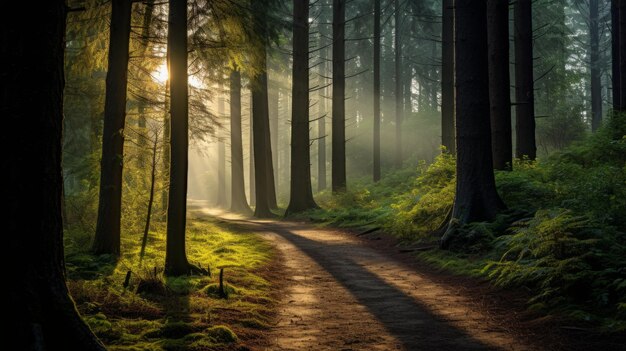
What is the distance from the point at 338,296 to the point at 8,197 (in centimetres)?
493

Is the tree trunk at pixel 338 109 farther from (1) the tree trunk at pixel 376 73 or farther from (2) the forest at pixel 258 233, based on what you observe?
(2) the forest at pixel 258 233

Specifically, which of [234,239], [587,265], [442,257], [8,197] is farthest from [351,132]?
[8,197]

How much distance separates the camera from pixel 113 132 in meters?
9.33

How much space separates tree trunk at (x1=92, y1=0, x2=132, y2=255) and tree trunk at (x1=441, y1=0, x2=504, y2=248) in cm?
689

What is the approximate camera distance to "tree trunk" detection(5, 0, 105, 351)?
3600mm

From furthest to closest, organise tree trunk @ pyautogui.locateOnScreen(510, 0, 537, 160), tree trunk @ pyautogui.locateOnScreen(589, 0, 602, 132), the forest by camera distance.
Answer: tree trunk @ pyautogui.locateOnScreen(589, 0, 602, 132) < tree trunk @ pyautogui.locateOnScreen(510, 0, 537, 160) < the forest

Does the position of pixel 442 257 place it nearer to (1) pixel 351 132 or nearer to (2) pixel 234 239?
(2) pixel 234 239

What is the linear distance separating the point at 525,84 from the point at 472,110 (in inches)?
350

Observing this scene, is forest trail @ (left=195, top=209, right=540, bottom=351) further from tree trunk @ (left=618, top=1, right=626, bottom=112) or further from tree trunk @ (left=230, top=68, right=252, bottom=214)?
tree trunk @ (left=230, top=68, right=252, bottom=214)

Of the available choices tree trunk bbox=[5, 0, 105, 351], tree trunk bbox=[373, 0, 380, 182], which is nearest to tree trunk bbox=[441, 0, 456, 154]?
tree trunk bbox=[373, 0, 380, 182]

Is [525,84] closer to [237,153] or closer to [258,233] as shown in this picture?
[258,233]

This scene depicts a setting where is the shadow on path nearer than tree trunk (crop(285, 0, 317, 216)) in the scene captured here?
Yes

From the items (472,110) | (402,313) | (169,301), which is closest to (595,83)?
(472,110)

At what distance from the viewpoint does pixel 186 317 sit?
566 centimetres
